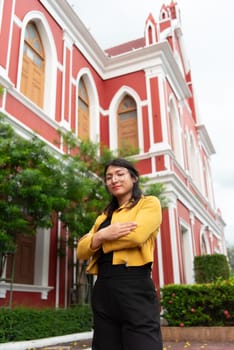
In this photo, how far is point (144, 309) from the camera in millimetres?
1600

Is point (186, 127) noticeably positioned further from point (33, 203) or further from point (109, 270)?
point (109, 270)

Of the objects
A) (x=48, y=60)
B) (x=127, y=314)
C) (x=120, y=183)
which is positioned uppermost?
(x=48, y=60)

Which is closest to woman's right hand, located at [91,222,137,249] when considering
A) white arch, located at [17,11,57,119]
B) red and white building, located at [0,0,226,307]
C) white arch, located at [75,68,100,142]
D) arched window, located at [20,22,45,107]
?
red and white building, located at [0,0,226,307]

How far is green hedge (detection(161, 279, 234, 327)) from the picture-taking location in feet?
23.4

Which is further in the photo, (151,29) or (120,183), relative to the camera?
(151,29)

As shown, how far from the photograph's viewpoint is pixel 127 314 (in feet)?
5.22

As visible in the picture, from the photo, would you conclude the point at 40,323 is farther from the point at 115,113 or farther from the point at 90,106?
the point at 115,113

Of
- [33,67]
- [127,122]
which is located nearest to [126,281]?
[33,67]

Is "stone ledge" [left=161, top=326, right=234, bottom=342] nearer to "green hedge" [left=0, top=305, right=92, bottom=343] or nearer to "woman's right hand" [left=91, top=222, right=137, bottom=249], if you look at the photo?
"green hedge" [left=0, top=305, right=92, bottom=343]

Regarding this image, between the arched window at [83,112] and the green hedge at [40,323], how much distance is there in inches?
240

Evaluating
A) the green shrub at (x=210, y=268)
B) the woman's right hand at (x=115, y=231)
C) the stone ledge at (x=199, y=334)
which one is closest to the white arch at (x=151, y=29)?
the green shrub at (x=210, y=268)

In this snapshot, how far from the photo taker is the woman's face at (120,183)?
78.0 inches

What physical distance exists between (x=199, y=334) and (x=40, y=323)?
10.2 feet

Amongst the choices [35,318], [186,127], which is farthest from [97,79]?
[35,318]
